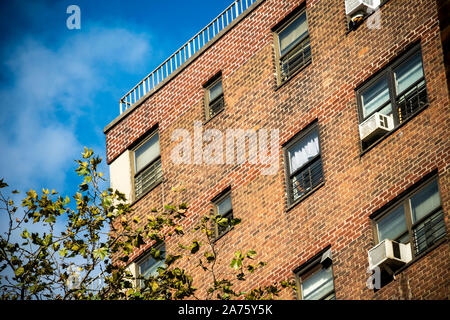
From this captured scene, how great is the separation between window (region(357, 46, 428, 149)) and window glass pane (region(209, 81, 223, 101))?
5.71 meters

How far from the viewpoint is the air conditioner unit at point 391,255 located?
20.1 metres

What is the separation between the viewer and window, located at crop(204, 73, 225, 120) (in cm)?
2759

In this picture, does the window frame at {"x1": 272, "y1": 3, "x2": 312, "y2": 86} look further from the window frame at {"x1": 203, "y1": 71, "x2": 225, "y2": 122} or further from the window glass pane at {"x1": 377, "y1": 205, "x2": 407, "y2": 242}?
the window glass pane at {"x1": 377, "y1": 205, "x2": 407, "y2": 242}

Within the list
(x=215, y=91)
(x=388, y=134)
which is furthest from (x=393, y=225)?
(x=215, y=91)

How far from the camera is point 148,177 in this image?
2917 cm

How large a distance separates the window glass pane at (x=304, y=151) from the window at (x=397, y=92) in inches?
63.1

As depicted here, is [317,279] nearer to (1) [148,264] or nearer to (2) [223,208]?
(2) [223,208]

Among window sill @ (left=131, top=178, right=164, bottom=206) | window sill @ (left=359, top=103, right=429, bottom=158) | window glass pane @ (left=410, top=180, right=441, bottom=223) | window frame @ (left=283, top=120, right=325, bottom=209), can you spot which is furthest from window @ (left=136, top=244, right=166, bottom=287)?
window glass pane @ (left=410, top=180, right=441, bottom=223)

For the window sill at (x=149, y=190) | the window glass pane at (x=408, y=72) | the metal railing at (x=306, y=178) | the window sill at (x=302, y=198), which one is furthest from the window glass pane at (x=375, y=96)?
the window sill at (x=149, y=190)

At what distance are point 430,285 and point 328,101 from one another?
654 centimetres

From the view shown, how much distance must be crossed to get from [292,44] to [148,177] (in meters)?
6.51

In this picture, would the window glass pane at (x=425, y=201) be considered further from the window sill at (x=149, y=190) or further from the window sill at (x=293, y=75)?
the window sill at (x=149, y=190)

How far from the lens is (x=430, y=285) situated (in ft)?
63.0
